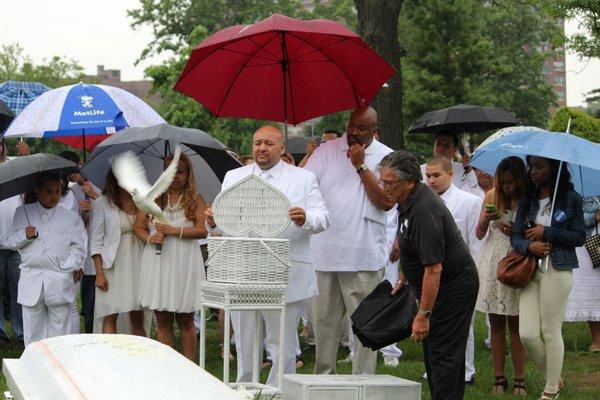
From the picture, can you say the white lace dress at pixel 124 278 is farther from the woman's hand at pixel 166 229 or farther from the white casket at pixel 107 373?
the white casket at pixel 107 373

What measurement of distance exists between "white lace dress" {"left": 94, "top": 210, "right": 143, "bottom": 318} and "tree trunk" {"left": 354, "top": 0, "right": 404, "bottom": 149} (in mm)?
5707

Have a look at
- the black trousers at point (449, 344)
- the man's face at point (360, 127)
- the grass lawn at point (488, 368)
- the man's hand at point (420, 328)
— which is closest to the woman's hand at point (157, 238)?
the grass lawn at point (488, 368)

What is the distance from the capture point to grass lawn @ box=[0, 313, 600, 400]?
9602 mm

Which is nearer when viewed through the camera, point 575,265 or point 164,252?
point 575,265

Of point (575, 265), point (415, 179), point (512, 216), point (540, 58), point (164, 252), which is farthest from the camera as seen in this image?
point (540, 58)

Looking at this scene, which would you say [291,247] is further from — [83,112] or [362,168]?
[83,112]

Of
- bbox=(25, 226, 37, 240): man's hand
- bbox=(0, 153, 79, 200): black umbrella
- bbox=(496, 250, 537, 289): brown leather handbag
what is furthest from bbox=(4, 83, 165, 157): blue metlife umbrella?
bbox=(496, 250, 537, 289): brown leather handbag

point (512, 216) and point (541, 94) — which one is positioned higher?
point (541, 94)

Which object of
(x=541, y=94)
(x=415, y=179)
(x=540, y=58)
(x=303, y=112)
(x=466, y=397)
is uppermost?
(x=541, y=94)

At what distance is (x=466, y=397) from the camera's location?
9.35 meters

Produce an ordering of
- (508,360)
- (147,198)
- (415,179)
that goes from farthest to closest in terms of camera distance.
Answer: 1. (508,360)
2. (147,198)
3. (415,179)

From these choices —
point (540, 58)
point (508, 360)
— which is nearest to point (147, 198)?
point (508, 360)

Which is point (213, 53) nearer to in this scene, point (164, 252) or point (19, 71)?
point (164, 252)

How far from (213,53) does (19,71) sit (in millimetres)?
52968
